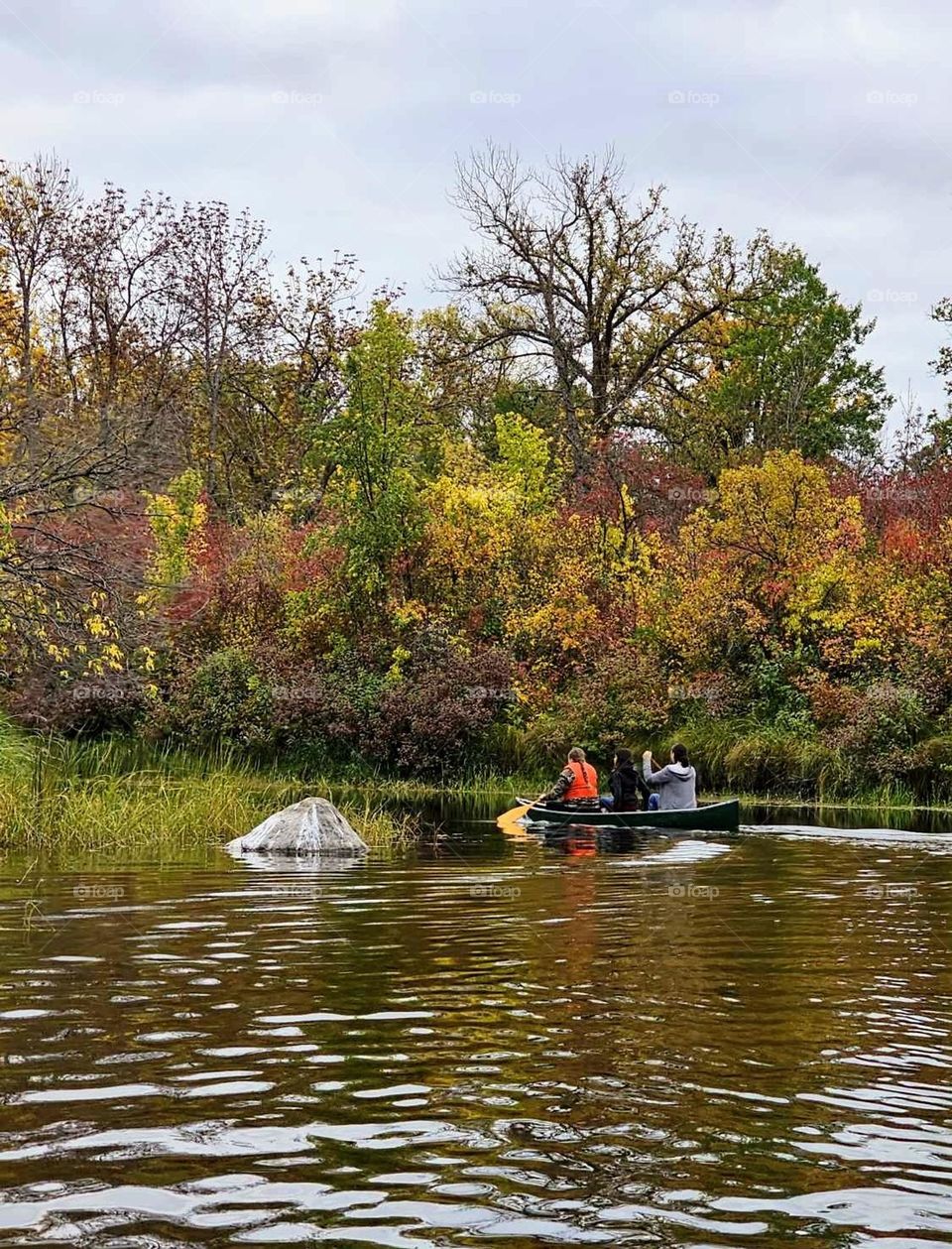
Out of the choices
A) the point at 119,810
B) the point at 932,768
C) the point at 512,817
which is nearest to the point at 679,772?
the point at 512,817

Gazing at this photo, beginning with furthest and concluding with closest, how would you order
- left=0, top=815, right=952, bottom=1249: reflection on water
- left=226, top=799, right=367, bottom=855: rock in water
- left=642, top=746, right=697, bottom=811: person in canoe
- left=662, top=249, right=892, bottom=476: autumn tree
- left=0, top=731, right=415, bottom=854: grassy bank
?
left=662, top=249, right=892, bottom=476: autumn tree < left=642, top=746, right=697, bottom=811: person in canoe < left=226, top=799, right=367, bottom=855: rock in water < left=0, top=731, right=415, bottom=854: grassy bank < left=0, top=815, right=952, bottom=1249: reflection on water

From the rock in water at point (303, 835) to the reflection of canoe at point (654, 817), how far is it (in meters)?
5.37

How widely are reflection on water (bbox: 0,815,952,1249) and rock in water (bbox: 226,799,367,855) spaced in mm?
4666

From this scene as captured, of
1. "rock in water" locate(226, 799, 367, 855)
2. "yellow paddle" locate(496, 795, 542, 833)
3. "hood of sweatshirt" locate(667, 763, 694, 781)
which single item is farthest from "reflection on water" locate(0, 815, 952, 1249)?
"hood of sweatshirt" locate(667, 763, 694, 781)

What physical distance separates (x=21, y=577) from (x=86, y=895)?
13.4 ft

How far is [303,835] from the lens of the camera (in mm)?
17422

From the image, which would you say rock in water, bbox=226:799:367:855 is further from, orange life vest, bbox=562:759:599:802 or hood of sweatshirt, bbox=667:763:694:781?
hood of sweatshirt, bbox=667:763:694:781

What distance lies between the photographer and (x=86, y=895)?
41.6 ft

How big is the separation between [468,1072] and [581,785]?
678 inches

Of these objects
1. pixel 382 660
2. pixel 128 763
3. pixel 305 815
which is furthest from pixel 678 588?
pixel 305 815

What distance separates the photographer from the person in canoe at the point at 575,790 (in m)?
23.3

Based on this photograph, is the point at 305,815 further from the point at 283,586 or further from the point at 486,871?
the point at 283,586

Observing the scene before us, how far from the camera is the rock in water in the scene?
17.4 metres

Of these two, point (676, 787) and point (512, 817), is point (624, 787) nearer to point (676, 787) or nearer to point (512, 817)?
point (676, 787)
